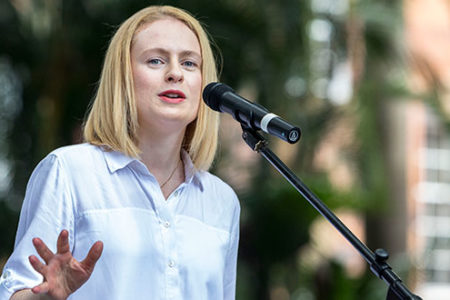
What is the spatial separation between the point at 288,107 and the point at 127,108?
5.46 m

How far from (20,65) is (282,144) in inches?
118

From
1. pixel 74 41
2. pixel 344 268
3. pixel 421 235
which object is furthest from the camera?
pixel 421 235

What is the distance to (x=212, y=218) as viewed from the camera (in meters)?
2.46

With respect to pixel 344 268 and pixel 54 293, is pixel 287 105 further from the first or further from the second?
pixel 54 293

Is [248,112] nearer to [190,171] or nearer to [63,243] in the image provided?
[190,171]

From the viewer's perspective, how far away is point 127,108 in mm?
2391

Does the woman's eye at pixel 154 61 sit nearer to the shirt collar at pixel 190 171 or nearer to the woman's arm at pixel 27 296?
the shirt collar at pixel 190 171

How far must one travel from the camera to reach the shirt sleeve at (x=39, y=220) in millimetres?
2076

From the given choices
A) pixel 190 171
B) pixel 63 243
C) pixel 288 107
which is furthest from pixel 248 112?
pixel 288 107

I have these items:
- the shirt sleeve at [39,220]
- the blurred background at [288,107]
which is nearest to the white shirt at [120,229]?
the shirt sleeve at [39,220]

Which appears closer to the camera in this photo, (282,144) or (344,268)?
(344,268)

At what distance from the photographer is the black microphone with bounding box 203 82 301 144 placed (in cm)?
204

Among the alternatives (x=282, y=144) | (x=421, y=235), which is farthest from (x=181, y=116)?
(x=421, y=235)

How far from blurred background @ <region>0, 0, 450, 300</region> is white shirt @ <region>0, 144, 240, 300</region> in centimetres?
386
